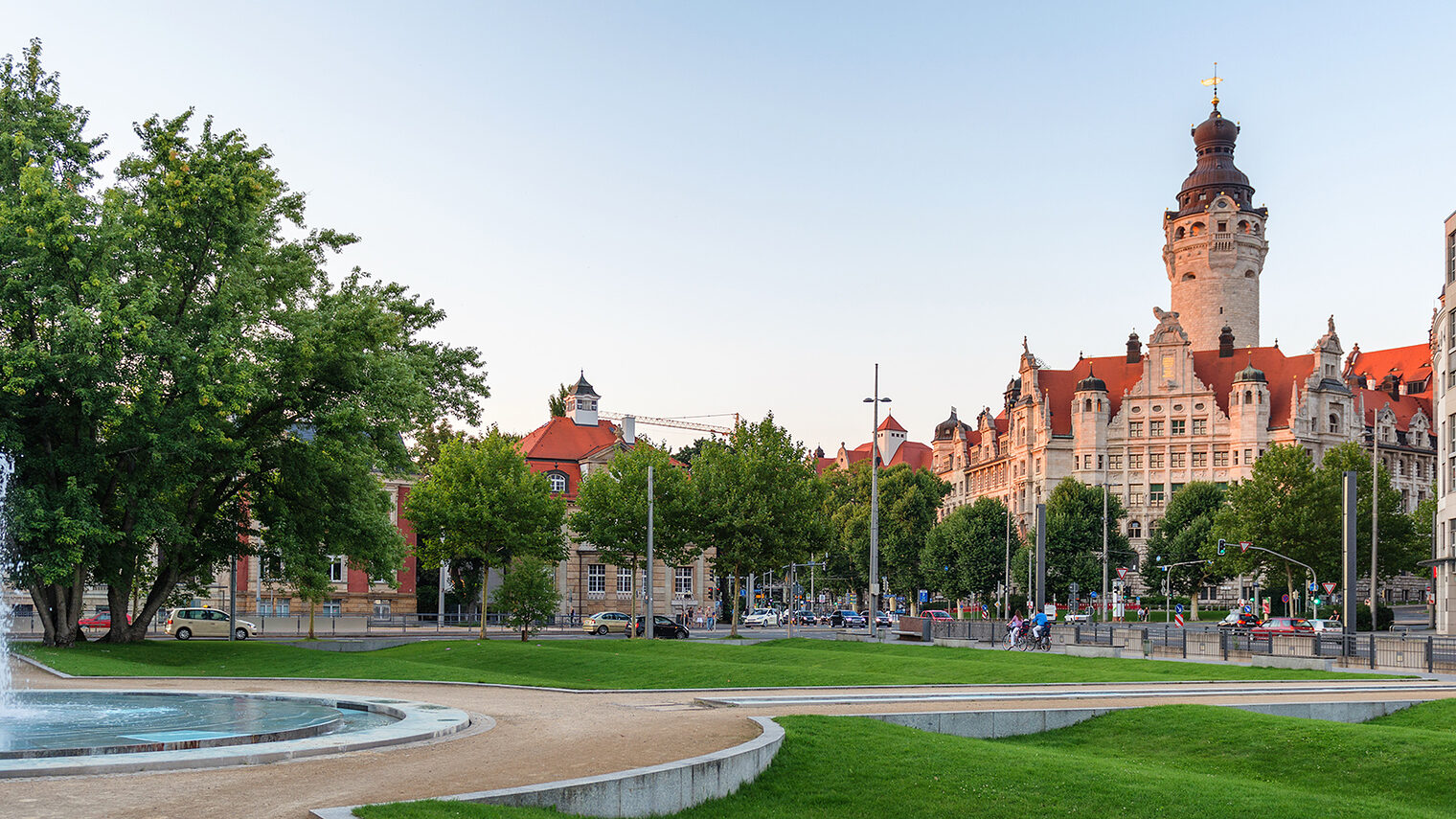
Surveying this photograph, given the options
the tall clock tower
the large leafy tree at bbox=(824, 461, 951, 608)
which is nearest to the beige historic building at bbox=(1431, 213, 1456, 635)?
the large leafy tree at bbox=(824, 461, 951, 608)

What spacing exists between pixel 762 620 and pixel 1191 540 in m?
36.3

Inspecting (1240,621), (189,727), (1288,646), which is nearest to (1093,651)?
(1288,646)

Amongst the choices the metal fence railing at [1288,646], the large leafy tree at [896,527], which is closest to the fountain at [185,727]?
the metal fence railing at [1288,646]

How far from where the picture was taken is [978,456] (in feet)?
528

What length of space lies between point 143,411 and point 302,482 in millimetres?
Answer: 5965

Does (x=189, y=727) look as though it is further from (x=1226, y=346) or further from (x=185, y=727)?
(x=1226, y=346)

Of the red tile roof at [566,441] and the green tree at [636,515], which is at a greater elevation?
the red tile roof at [566,441]

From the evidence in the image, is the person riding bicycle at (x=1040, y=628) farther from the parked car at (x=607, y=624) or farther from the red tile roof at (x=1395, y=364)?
the red tile roof at (x=1395, y=364)

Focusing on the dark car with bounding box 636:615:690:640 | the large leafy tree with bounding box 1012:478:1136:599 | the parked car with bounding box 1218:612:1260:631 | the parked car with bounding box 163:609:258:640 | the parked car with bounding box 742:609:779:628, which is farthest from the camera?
the large leafy tree with bounding box 1012:478:1136:599

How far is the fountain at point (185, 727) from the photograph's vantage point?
13422 mm

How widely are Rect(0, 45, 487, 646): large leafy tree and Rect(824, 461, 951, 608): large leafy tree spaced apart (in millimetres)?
78410

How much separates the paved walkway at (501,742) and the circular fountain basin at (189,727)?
1.30ft

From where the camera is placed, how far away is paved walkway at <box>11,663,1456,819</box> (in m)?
11.5

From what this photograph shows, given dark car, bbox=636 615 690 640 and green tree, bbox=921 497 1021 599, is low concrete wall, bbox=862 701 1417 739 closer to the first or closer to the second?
dark car, bbox=636 615 690 640
